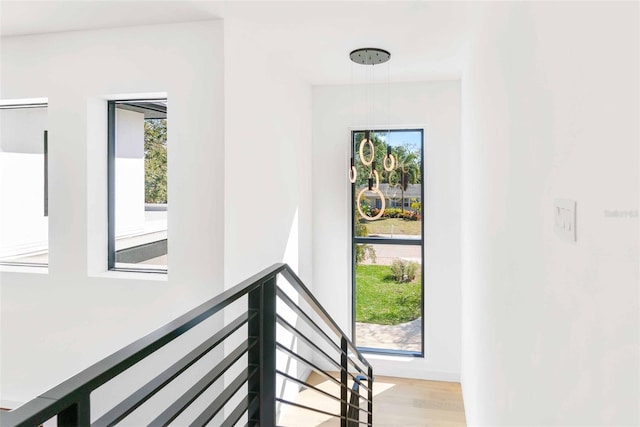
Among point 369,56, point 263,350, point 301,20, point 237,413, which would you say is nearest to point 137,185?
point 301,20

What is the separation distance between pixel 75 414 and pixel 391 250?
4.16 m

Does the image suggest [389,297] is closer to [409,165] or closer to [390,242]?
[390,242]

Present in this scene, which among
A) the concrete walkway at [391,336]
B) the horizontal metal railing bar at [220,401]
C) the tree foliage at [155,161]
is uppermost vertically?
the tree foliage at [155,161]

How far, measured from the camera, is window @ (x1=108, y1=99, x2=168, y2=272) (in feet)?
10.4

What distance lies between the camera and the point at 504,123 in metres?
1.66

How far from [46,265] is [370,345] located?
3.17m

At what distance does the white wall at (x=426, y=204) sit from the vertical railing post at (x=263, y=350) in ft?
10.4

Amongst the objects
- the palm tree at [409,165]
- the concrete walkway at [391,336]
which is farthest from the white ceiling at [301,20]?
the concrete walkway at [391,336]

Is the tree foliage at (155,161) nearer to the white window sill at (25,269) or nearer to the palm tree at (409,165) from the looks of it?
the white window sill at (25,269)

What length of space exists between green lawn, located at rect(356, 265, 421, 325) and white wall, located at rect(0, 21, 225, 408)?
2.22 meters

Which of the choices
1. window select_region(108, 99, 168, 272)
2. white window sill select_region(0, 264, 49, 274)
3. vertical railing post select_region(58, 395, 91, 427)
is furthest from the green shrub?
vertical railing post select_region(58, 395, 91, 427)

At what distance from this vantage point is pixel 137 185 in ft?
10.6

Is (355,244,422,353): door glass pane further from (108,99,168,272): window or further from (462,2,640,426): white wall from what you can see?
(462,2,640,426): white wall

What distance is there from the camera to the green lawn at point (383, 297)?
4660 millimetres
